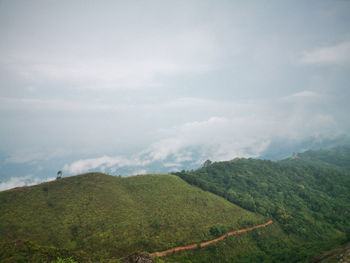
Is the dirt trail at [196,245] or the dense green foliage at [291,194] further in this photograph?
the dense green foliage at [291,194]

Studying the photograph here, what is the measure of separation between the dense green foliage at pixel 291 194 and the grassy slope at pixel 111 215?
1452 centimetres

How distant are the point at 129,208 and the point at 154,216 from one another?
1040 cm

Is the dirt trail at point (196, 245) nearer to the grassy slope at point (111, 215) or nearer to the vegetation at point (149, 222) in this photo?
the vegetation at point (149, 222)

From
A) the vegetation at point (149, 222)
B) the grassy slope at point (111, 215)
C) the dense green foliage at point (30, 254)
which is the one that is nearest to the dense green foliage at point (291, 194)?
the vegetation at point (149, 222)

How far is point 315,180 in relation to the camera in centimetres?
15438

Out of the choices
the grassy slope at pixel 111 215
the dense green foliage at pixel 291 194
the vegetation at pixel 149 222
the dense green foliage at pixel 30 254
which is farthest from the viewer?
the dense green foliage at pixel 291 194

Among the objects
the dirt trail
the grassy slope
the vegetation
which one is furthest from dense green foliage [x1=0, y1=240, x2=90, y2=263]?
the dirt trail

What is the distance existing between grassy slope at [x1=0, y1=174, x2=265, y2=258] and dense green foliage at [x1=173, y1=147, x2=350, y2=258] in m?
14.5

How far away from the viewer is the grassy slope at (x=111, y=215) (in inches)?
2003

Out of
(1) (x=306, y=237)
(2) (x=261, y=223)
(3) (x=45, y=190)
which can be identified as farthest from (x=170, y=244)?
(1) (x=306, y=237)

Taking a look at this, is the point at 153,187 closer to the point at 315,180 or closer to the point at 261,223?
the point at 261,223

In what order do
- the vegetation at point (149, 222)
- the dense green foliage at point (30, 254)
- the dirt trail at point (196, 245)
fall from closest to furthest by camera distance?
the dense green foliage at point (30, 254) → the vegetation at point (149, 222) → the dirt trail at point (196, 245)

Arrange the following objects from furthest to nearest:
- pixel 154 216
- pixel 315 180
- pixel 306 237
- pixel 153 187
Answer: pixel 315 180 → pixel 153 187 → pixel 306 237 → pixel 154 216

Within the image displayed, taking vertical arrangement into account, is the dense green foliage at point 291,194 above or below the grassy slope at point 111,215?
below
